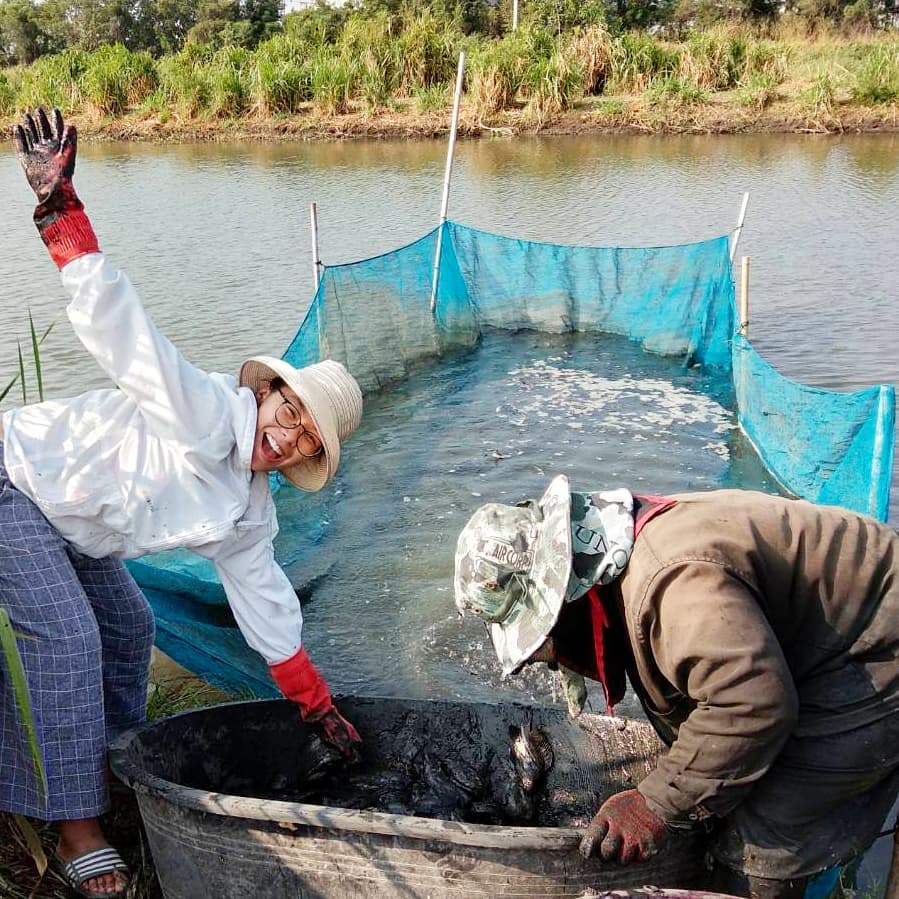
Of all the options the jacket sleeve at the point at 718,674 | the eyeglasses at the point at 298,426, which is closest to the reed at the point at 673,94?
the eyeglasses at the point at 298,426

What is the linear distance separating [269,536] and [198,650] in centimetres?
82

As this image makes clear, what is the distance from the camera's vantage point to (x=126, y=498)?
2102mm

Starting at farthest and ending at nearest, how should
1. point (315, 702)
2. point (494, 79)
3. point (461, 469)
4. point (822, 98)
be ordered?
point (494, 79) → point (822, 98) → point (461, 469) → point (315, 702)

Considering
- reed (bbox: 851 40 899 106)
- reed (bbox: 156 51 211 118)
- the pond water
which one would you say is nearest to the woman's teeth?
the pond water

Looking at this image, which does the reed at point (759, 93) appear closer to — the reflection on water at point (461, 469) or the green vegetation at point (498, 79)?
the green vegetation at point (498, 79)

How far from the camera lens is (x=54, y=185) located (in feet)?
6.48

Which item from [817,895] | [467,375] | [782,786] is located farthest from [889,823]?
[467,375]

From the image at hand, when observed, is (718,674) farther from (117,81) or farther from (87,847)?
(117,81)

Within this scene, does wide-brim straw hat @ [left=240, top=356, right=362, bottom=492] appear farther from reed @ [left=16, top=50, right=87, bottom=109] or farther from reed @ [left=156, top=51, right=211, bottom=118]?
reed @ [left=16, top=50, right=87, bottom=109]

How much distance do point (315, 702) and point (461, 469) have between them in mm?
3307

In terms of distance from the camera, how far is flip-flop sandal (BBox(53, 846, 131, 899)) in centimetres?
213

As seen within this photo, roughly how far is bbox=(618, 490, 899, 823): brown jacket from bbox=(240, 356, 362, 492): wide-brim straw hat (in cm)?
84

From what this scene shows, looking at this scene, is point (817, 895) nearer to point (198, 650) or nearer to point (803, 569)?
point (803, 569)

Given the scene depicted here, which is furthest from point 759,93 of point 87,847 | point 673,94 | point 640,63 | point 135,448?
point 87,847
